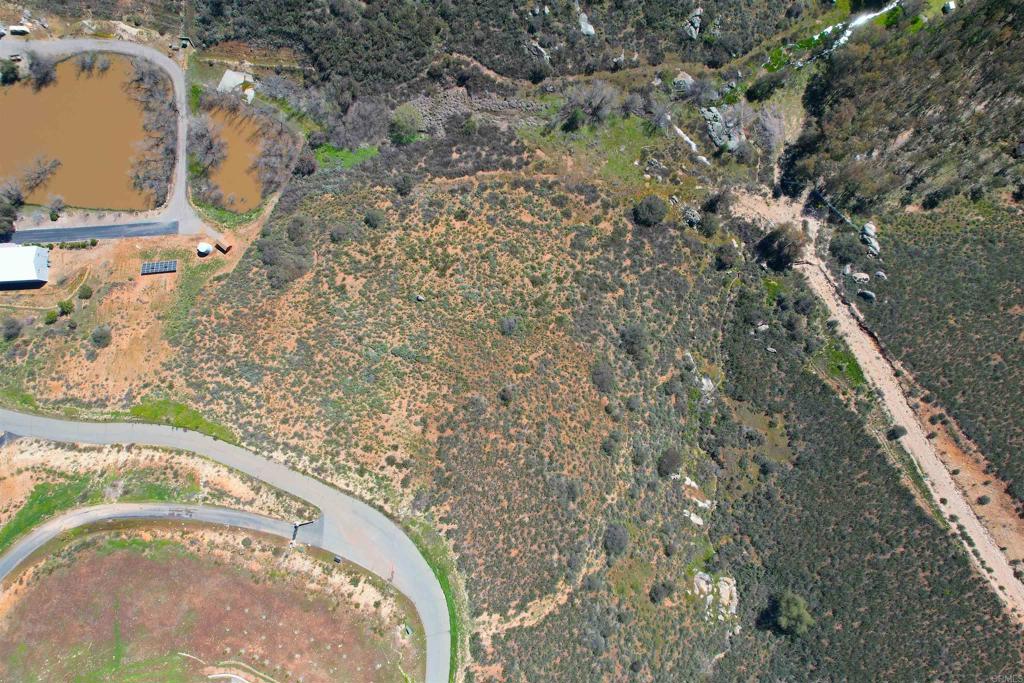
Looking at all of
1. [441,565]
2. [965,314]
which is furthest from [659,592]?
[965,314]

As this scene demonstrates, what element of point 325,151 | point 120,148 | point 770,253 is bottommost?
point 770,253

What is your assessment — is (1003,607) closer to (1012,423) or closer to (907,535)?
(907,535)

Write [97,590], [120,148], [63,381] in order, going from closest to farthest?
[97,590]
[63,381]
[120,148]

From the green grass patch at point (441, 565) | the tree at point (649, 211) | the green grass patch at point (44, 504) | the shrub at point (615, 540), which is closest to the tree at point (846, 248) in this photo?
the tree at point (649, 211)

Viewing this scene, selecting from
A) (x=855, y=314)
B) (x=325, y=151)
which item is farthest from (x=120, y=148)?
(x=855, y=314)

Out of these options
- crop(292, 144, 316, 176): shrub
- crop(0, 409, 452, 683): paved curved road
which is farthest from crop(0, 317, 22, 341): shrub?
crop(292, 144, 316, 176): shrub

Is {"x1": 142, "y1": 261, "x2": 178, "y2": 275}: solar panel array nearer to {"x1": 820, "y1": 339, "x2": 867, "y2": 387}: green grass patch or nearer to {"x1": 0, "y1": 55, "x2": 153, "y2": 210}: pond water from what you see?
{"x1": 0, "y1": 55, "x2": 153, "y2": 210}: pond water

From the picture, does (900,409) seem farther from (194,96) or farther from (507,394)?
(194,96)
